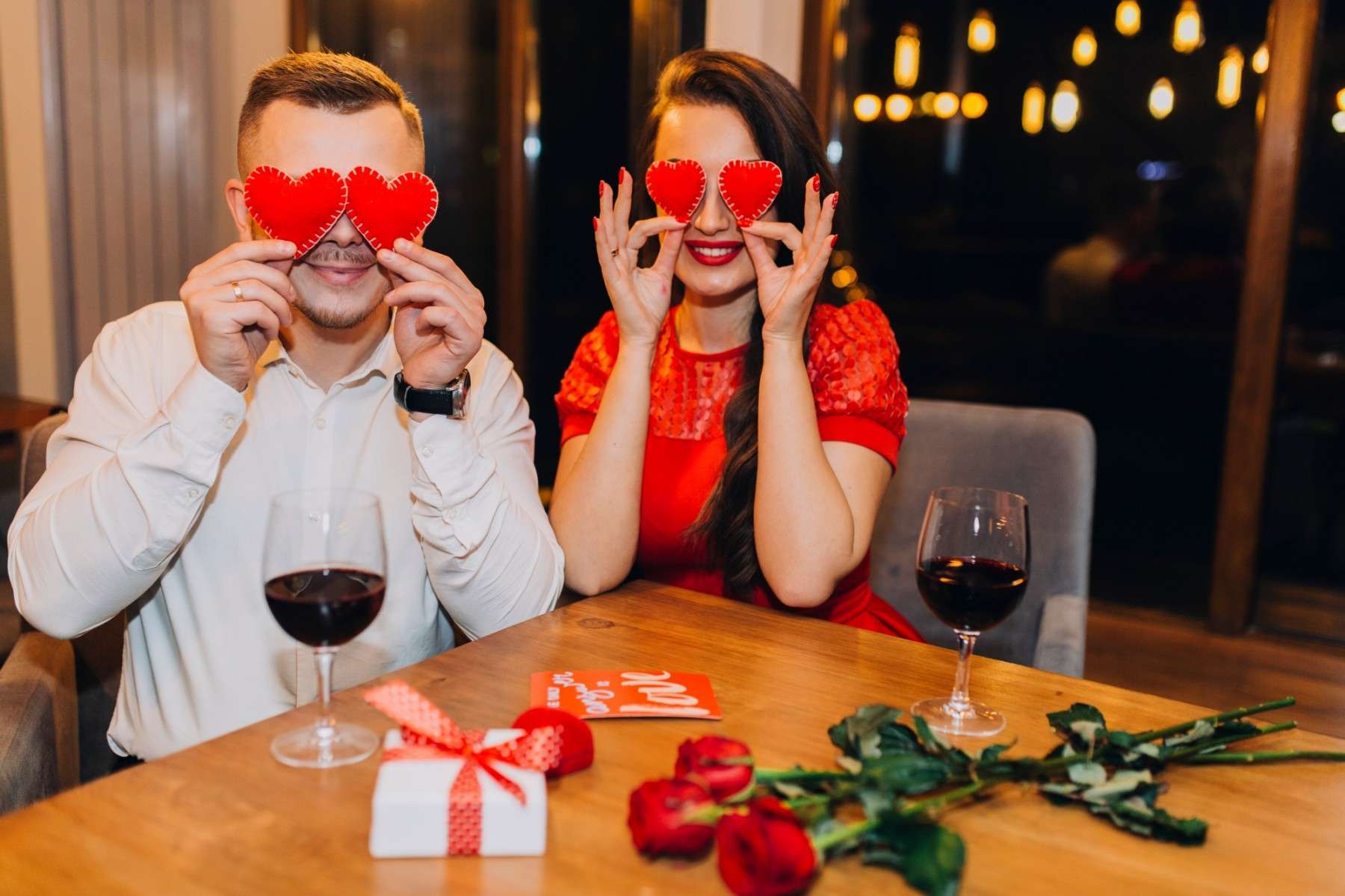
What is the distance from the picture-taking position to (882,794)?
0.86 meters

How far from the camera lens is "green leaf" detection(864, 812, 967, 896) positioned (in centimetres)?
80

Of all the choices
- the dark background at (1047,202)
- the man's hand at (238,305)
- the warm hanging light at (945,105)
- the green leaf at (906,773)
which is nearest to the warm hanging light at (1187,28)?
the dark background at (1047,202)

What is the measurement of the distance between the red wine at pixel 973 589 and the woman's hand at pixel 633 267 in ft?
2.59

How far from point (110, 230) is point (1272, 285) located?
4.12 m

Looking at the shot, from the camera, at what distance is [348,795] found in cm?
96

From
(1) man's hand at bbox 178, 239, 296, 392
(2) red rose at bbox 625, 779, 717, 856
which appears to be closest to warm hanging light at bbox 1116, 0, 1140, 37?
(1) man's hand at bbox 178, 239, 296, 392

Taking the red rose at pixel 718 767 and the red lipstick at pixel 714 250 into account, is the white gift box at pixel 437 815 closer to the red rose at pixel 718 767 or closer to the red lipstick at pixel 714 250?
the red rose at pixel 718 767

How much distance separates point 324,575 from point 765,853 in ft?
1.50

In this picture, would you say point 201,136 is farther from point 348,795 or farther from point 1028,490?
point 348,795

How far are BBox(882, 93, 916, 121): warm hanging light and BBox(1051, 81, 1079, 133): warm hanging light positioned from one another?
519 millimetres

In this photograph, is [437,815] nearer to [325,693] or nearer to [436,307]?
[325,693]

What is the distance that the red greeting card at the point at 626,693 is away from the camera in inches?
44.8

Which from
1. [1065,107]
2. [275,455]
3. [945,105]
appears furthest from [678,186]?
[945,105]

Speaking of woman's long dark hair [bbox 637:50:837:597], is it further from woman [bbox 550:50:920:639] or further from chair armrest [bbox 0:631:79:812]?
chair armrest [bbox 0:631:79:812]
